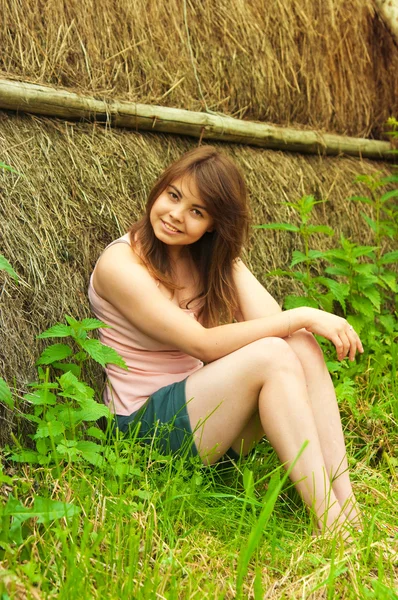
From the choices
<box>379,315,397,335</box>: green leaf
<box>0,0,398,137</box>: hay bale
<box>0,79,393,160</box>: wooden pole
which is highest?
<box>0,0,398,137</box>: hay bale

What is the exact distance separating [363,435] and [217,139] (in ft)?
4.94

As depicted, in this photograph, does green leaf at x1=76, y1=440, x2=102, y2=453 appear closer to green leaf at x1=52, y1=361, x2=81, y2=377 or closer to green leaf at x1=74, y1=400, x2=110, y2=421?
green leaf at x1=74, y1=400, x2=110, y2=421

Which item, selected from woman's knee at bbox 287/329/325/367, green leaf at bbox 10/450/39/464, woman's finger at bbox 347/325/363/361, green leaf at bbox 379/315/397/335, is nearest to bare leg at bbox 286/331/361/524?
woman's knee at bbox 287/329/325/367

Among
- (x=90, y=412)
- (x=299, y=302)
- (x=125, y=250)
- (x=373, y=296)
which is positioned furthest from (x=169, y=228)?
(x=373, y=296)

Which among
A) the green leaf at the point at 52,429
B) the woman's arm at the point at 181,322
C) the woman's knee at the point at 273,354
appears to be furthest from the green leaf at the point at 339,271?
the green leaf at the point at 52,429

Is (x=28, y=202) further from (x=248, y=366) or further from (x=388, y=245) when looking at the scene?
(x=388, y=245)

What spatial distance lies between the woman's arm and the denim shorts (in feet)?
0.49

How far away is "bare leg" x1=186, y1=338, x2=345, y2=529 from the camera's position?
2287mm

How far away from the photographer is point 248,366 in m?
2.36

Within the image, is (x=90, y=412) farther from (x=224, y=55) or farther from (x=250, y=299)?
(x=224, y=55)

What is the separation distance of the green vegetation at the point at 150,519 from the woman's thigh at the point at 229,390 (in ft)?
0.37

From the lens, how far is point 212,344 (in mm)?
2471

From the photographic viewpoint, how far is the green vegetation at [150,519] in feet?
5.63

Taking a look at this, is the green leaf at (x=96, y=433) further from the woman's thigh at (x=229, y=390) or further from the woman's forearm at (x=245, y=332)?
the woman's forearm at (x=245, y=332)
